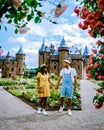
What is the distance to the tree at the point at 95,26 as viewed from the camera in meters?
6.46

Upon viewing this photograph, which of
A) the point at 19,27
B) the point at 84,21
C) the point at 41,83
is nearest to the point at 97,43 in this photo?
the point at 84,21

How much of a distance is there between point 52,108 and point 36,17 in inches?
372

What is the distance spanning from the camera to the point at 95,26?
6434 millimetres

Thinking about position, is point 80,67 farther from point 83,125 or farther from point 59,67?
point 83,125

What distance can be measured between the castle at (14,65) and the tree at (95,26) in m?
91.7

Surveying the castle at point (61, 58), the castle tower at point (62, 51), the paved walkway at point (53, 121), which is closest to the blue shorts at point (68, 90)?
the paved walkway at point (53, 121)

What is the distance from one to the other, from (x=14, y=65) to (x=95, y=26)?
93306mm

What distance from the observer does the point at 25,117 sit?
34.2 ft

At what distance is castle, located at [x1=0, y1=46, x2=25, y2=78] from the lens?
98.9 m

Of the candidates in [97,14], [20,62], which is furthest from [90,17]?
[20,62]

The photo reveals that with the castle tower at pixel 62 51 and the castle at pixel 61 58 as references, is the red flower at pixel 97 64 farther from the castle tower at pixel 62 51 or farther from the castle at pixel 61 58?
the castle tower at pixel 62 51

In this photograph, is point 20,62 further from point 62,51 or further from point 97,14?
point 97,14

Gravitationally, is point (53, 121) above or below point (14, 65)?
above

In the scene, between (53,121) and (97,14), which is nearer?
(97,14)
